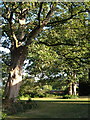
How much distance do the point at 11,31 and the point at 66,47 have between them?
4.84 meters

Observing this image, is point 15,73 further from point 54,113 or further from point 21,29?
point 54,113

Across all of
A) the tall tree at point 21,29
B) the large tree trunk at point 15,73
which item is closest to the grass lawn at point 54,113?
the large tree trunk at point 15,73

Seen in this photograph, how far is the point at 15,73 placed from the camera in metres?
13.2

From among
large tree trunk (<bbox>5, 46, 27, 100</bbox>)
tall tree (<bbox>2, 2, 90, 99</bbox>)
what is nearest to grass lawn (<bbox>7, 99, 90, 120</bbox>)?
large tree trunk (<bbox>5, 46, 27, 100</bbox>)

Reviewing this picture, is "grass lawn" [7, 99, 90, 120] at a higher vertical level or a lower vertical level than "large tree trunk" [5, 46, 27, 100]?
lower

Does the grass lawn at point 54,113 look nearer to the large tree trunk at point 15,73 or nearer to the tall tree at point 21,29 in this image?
the large tree trunk at point 15,73

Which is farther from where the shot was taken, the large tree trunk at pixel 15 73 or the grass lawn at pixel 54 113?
the large tree trunk at pixel 15 73

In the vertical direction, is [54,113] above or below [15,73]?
below

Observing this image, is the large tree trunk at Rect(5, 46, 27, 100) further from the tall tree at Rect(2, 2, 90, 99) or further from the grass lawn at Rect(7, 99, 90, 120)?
the grass lawn at Rect(7, 99, 90, 120)

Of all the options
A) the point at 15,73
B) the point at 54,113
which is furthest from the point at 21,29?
the point at 54,113

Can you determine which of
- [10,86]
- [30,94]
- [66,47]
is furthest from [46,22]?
[30,94]

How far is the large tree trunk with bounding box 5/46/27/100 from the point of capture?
1312 cm

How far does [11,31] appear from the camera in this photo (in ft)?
41.2

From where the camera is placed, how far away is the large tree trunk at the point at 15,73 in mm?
13117
